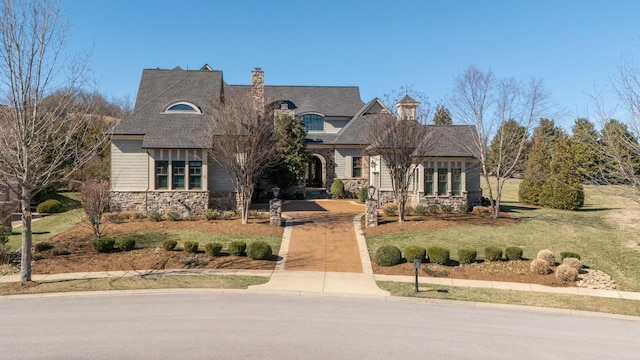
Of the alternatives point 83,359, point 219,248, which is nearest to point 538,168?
point 219,248

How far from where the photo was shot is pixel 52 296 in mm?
12047

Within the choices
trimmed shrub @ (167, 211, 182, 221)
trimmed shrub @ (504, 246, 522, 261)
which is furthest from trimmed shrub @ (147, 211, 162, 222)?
trimmed shrub @ (504, 246, 522, 261)

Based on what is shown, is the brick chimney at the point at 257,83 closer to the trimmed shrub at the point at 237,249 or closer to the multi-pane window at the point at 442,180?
the multi-pane window at the point at 442,180

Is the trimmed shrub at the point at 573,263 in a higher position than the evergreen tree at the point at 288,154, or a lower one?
lower

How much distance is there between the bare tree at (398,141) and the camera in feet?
70.1

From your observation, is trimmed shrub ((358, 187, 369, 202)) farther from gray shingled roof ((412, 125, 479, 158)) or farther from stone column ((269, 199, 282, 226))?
stone column ((269, 199, 282, 226))

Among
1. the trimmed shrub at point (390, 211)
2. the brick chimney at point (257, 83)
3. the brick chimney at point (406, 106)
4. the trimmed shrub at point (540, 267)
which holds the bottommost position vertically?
the trimmed shrub at point (540, 267)

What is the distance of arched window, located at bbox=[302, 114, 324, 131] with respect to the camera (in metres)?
36.8

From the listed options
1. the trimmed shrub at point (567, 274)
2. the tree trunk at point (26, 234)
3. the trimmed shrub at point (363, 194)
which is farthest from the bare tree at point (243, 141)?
the trimmed shrub at point (567, 274)

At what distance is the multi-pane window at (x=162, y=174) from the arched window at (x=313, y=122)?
15.1m

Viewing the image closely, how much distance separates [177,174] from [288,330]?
1697cm

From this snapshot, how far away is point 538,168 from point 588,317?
25.2m

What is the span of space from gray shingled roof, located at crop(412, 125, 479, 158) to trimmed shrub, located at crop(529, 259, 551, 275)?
10.0 metres

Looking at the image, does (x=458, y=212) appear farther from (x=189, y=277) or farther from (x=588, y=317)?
(x=189, y=277)
